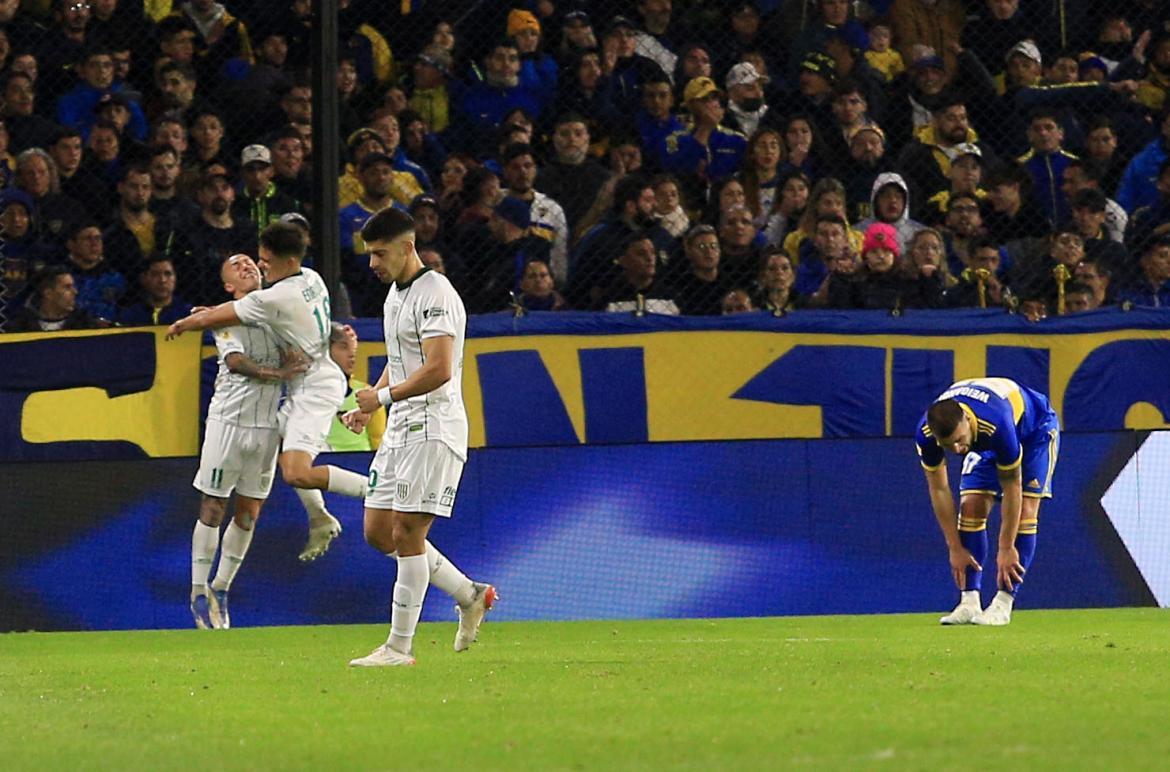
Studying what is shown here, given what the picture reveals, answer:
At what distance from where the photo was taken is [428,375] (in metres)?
8.16

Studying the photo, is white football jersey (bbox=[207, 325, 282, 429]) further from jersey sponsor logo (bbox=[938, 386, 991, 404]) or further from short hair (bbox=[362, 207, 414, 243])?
jersey sponsor logo (bbox=[938, 386, 991, 404])

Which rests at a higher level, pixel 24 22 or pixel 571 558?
pixel 24 22

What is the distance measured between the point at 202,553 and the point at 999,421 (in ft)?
15.5

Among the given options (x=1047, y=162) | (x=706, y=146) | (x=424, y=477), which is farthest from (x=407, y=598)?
(x=1047, y=162)

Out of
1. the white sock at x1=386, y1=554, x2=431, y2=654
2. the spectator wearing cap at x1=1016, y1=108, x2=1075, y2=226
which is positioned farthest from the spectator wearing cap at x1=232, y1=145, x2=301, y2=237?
the white sock at x1=386, y1=554, x2=431, y2=654

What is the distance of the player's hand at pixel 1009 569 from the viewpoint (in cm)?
1115

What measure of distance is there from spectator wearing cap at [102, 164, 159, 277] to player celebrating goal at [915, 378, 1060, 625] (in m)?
5.58

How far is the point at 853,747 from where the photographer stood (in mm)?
5441

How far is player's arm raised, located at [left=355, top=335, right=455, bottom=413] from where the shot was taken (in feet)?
26.6

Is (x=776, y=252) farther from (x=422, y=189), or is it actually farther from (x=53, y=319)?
(x=53, y=319)

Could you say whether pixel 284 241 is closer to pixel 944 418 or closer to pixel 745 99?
pixel 944 418

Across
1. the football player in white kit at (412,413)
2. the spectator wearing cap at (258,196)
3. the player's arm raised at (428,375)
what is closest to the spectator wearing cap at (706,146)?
the spectator wearing cap at (258,196)

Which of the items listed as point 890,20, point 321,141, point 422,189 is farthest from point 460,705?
point 890,20

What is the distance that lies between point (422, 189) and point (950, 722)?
30.1ft
